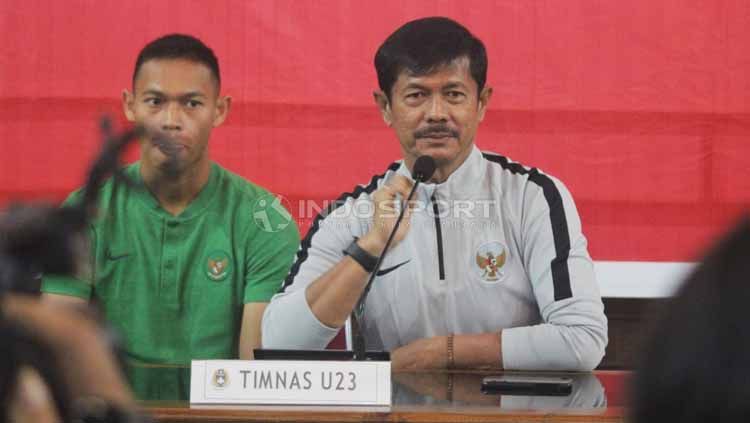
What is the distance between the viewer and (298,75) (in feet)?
10.2

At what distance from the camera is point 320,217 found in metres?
3.03

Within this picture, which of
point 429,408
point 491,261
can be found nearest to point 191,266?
point 491,261

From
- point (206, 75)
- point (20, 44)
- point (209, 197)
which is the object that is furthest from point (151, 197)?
point (20, 44)

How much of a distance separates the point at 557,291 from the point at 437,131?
1.79 feet

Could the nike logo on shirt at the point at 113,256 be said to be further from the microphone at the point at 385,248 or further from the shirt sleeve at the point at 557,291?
the shirt sleeve at the point at 557,291

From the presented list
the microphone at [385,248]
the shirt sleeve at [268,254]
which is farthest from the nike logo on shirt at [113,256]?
the microphone at [385,248]

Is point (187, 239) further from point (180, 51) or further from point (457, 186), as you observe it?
point (457, 186)

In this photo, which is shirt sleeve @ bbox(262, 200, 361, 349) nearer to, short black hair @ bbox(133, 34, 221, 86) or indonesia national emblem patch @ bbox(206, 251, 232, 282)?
indonesia national emblem patch @ bbox(206, 251, 232, 282)

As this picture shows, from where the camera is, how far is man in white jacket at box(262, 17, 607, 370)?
9.11ft

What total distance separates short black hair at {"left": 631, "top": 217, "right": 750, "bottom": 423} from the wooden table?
1.26 metres

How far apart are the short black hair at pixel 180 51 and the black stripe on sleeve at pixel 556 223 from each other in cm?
82

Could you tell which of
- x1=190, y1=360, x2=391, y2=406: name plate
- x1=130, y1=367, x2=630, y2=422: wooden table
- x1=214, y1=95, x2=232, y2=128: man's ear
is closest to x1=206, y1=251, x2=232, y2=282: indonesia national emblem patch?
x1=214, y1=95, x2=232, y2=128: man's ear

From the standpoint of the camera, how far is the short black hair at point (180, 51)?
10.1ft

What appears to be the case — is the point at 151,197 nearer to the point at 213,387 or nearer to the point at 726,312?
the point at 213,387
